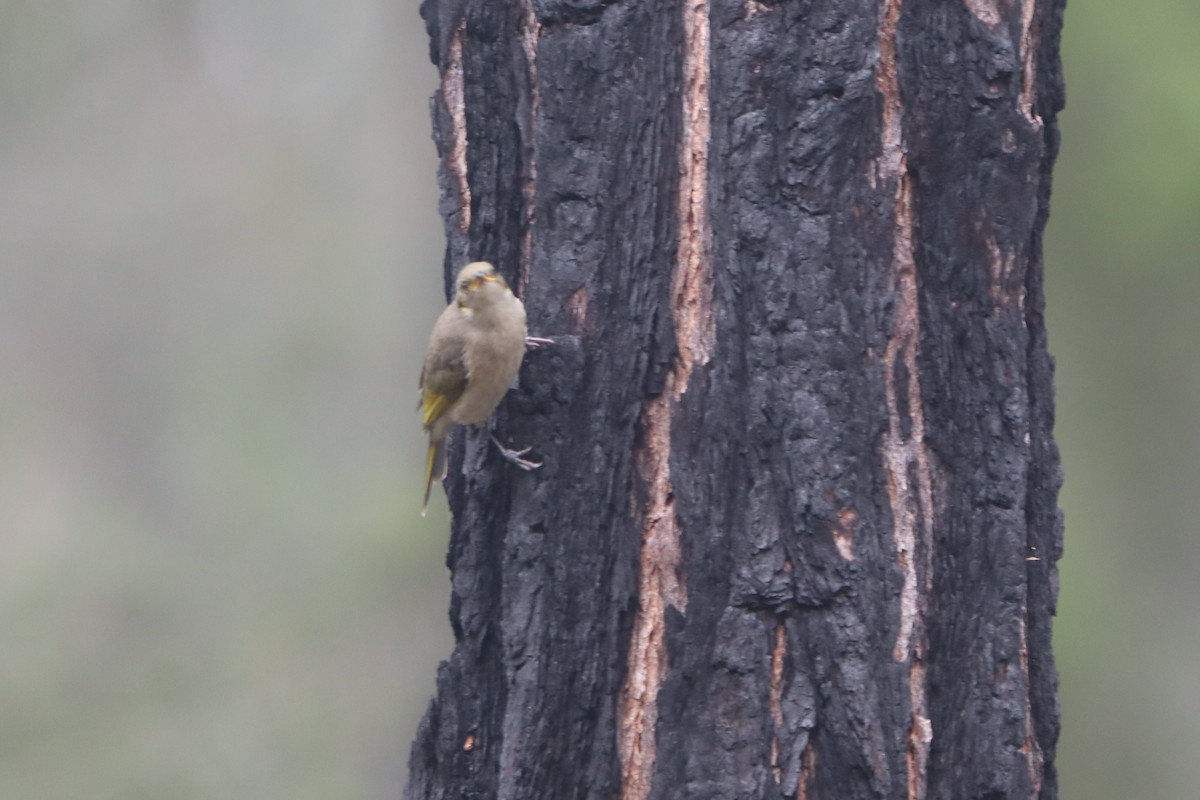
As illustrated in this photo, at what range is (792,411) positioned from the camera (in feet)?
9.50

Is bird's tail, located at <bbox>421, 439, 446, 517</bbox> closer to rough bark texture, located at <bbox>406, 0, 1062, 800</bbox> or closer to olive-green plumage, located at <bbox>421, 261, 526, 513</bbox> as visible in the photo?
olive-green plumage, located at <bbox>421, 261, 526, 513</bbox>

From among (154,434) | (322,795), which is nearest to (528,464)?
(322,795)

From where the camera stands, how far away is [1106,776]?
322 inches

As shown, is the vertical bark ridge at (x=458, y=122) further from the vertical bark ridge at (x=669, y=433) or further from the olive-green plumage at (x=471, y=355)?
the vertical bark ridge at (x=669, y=433)

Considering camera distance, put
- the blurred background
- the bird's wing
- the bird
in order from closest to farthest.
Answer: the bird
the bird's wing
the blurred background

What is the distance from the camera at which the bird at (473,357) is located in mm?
3287

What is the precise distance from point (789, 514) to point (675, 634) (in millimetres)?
376

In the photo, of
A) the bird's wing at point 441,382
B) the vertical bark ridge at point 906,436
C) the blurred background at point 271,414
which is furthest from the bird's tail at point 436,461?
the blurred background at point 271,414

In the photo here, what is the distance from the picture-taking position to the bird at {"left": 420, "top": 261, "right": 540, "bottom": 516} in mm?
3287

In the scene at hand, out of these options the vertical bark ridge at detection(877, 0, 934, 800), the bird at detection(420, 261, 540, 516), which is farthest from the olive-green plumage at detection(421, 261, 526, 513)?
the vertical bark ridge at detection(877, 0, 934, 800)

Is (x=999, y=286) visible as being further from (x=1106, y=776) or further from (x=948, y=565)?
(x=1106, y=776)

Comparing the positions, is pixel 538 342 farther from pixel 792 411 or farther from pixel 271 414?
pixel 271 414

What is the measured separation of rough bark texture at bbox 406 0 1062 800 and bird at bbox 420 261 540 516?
0.18m

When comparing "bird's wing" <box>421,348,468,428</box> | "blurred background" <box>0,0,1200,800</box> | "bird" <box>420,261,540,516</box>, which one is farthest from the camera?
"blurred background" <box>0,0,1200,800</box>
